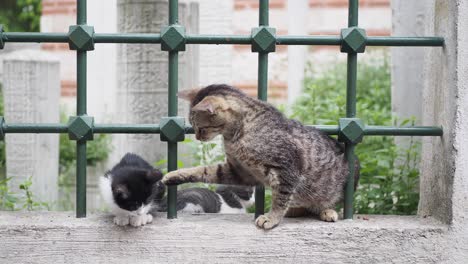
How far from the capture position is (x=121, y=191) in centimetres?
304

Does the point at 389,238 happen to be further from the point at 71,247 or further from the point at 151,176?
the point at 71,247

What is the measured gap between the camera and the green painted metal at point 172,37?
2.84 meters

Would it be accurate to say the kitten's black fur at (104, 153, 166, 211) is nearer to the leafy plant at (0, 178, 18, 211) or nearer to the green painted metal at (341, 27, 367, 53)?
the leafy plant at (0, 178, 18, 211)

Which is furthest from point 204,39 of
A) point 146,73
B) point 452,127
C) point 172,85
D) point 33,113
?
point 33,113

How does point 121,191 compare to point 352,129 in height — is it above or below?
below

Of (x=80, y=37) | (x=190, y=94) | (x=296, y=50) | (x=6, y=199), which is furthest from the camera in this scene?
(x=296, y=50)

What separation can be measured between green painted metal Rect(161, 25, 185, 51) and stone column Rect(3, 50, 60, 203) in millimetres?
3161

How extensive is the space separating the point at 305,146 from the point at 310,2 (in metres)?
7.36

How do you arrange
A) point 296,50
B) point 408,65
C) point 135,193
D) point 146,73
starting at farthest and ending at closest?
point 296,50, point 146,73, point 408,65, point 135,193

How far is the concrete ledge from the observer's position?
9.09ft

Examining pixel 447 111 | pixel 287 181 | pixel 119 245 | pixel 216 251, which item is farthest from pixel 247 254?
pixel 447 111

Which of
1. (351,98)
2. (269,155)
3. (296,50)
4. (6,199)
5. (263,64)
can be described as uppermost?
(296,50)

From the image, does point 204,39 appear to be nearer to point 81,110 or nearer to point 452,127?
point 81,110

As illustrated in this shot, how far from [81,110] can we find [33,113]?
128 inches
